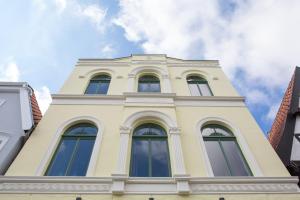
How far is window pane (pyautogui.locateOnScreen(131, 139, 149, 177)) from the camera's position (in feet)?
25.9

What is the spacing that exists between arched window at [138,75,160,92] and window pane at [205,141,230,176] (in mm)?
4551

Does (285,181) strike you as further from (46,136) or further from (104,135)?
(46,136)

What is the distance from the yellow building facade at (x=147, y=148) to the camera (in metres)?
7.02

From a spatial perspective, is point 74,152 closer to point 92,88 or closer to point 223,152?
point 92,88

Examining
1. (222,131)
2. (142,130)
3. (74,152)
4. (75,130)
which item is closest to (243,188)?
(222,131)

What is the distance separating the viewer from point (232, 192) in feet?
22.9

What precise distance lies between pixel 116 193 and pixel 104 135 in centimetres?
275

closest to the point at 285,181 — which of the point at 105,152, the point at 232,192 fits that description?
the point at 232,192

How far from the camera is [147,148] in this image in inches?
347

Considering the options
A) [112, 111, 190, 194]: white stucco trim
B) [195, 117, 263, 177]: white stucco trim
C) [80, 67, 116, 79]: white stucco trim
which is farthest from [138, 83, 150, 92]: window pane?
[195, 117, 263, 177]: white stucco trim

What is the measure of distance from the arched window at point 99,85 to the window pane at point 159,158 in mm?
4756

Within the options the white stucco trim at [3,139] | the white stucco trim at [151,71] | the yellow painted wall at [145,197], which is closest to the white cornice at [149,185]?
the yellow painted wall at [145,197]

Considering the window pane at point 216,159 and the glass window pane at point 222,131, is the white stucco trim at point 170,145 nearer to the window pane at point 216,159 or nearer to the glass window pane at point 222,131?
the window pane at point 216,159

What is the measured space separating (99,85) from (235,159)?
7726 millimetres
